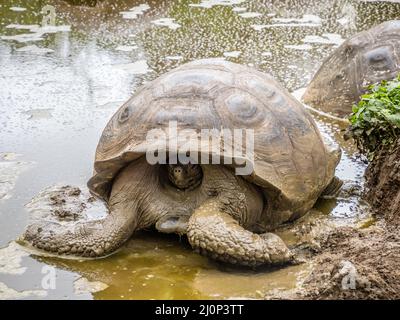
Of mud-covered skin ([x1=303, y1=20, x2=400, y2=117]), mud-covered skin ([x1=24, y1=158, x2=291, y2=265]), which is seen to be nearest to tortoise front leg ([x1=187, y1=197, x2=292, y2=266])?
mud-covered skin ([x1=24, y1=158, x2=291, y2=265])

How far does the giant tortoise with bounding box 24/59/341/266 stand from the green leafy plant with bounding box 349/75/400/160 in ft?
1.68

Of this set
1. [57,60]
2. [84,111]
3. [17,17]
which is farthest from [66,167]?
[17,17]

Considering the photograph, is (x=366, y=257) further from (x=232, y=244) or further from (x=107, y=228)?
(x=107, y=228)

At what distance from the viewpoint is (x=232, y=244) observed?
3422 mm

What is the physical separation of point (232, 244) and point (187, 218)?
0.43 meters

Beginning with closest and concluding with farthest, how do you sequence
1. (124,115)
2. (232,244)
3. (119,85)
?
(232,244) < (124,115) < (119,85)

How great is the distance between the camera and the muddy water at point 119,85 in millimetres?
3402

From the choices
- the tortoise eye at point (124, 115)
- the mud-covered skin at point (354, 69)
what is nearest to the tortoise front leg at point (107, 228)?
the tortoise eye at point (124, 115)

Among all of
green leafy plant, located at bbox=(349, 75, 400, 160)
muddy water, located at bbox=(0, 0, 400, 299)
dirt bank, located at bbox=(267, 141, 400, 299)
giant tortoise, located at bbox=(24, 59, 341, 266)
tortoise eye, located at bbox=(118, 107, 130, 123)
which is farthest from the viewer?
green leafy plant, located at bbox=(349, 75, 400, 160)

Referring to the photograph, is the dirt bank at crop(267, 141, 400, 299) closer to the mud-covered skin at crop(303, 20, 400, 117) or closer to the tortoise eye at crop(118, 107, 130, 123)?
the tortoise eye at crop(118, 107, 130, 123)

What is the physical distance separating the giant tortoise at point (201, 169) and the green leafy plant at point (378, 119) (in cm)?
51

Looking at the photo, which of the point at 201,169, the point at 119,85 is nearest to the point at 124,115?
the point at 201,169

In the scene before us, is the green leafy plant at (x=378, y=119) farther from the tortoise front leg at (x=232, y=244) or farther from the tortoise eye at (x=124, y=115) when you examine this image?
the tortoise eye at (x=124, y=115)

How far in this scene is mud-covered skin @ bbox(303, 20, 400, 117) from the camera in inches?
227
